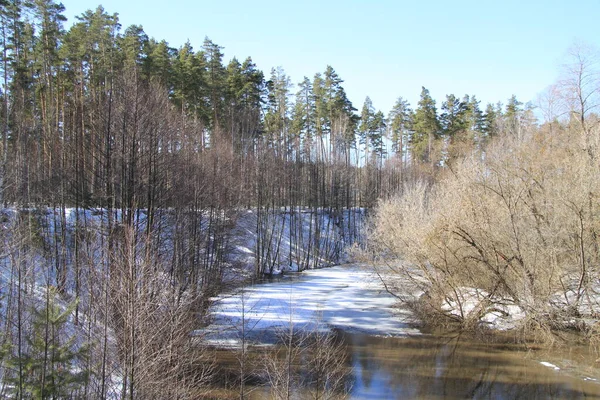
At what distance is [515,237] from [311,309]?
10.5 metres

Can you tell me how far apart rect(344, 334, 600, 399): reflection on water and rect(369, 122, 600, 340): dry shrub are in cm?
195

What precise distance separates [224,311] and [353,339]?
6.53m

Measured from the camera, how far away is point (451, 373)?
15.9 metres

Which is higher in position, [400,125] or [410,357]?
[400,125]

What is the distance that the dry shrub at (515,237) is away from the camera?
1753 cm

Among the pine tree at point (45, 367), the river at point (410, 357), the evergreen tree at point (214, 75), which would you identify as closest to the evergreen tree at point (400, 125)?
the evergreen tree at point (214, 75)

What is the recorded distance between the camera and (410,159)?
64.6 m

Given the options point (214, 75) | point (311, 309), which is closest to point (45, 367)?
point (311, 309)

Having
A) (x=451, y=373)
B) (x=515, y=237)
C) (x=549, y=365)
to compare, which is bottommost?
(x=451, y=373)

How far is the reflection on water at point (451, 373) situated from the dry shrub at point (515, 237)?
195cm

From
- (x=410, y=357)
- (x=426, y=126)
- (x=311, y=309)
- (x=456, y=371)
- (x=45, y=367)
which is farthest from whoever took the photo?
(x=426, y=126)

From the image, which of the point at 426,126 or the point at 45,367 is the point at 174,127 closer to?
the point at 45,367

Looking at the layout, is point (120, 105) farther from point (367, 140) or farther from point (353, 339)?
point (367, 140)

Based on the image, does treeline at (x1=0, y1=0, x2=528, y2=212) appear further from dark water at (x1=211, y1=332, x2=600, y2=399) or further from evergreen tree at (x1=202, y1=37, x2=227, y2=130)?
dark water at (x1=211, y1=332, x2=600, y2=399)
